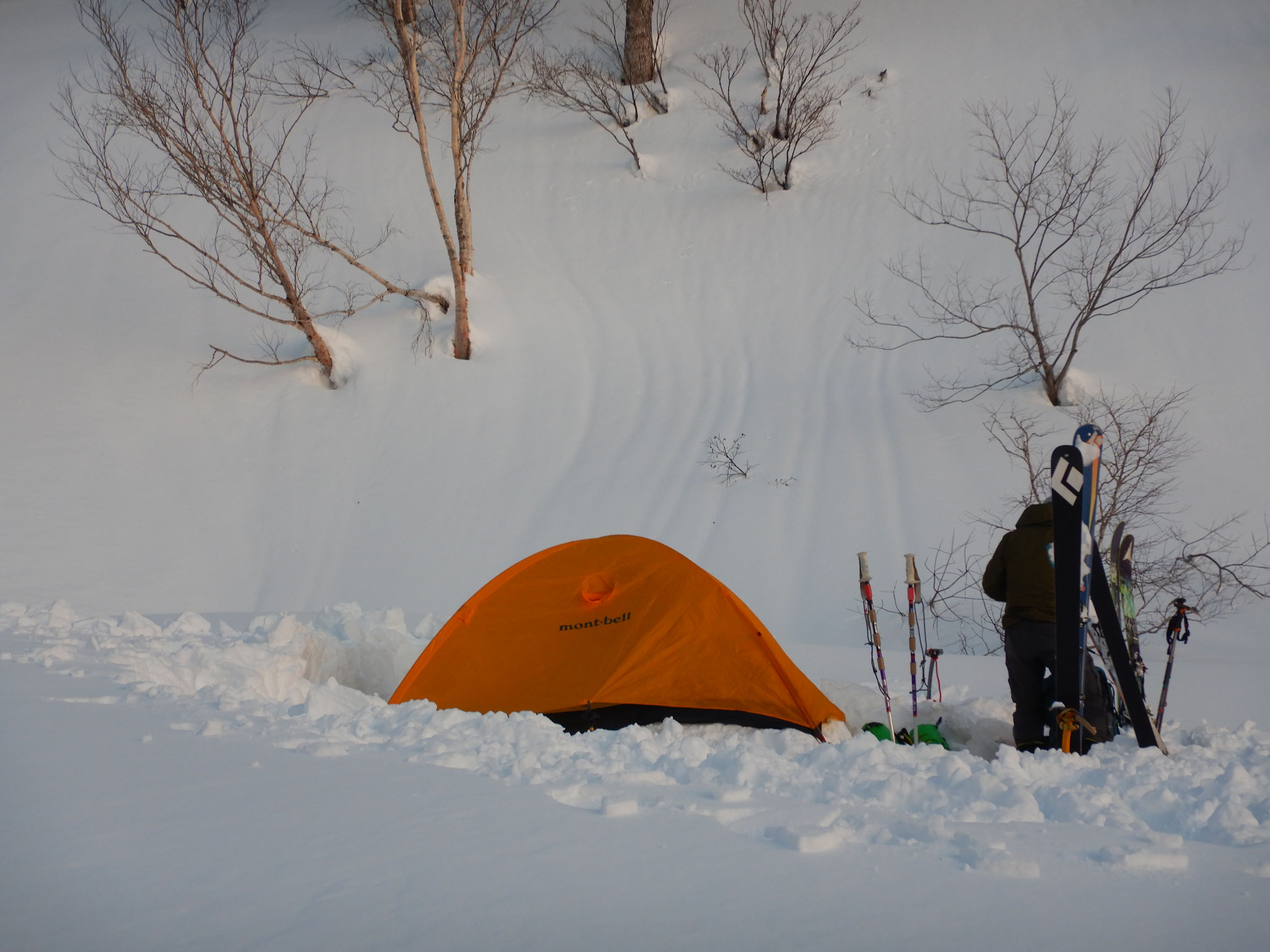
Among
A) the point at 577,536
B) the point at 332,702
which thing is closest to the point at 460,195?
the point at 577,536

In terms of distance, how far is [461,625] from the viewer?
498 centimetres

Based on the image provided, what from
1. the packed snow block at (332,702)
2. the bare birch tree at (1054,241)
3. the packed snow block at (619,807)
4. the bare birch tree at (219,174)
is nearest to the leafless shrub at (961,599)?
the bare birch tree at (1054,241)

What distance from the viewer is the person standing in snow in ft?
13.3

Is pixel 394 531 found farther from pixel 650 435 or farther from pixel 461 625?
pixel 461 625

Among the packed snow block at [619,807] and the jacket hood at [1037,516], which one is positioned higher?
the jacket hood at [1037,516]

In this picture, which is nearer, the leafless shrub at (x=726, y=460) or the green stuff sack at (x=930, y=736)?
the green stuff sack at (x=930, y=736)

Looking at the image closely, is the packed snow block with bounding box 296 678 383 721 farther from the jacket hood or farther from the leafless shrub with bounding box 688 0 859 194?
the leafless shrub with bounding box 688 0 859 194

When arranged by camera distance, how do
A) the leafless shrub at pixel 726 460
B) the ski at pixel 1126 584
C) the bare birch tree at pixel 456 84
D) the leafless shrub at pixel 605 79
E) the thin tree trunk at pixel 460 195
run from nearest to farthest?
the ski at pixel 1126 584
the leafless shrub at pixel 726 460
the thin tree trunk at pixel 460 195
the bare birch tree at pixel 456 84
the leafless shrub at pixel 605 79

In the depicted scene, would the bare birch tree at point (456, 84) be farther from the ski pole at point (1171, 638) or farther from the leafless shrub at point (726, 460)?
the ski pole at point (1171, 638)

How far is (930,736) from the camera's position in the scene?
170 inches

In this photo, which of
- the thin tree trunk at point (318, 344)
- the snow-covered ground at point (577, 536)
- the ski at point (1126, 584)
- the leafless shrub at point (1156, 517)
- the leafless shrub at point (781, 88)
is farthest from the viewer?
the leafless shrub at point (781, 88)

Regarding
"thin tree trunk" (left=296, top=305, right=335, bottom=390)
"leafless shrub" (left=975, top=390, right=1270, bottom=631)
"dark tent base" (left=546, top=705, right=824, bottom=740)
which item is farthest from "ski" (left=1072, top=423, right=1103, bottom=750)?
"thin tree trunk" (left=296, top=305, right=335, bottom=390)

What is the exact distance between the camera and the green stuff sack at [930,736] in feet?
14.0

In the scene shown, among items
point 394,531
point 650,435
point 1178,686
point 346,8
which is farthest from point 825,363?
point 346,8
